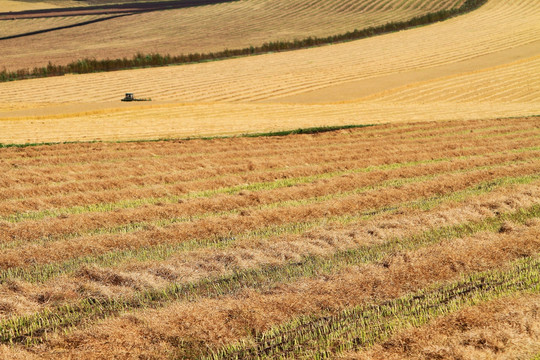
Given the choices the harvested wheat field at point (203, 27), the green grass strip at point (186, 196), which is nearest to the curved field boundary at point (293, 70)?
the harvested wheat field at point (203, 27)

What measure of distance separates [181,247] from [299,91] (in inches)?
1422

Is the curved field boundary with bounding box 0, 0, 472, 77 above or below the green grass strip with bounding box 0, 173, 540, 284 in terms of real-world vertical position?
above

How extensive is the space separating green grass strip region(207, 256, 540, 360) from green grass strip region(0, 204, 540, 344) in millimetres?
1415

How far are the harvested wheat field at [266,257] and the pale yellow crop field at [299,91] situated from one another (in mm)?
11264

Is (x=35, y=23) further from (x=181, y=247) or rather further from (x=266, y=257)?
(x=266, y=257)

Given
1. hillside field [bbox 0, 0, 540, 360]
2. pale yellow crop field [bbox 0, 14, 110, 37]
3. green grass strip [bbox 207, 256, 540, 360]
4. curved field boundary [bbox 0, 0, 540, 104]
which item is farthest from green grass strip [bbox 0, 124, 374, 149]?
pale yellow crop field [bbox 0, 14, 110, 37]

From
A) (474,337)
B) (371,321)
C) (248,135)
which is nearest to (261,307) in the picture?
(371,321)

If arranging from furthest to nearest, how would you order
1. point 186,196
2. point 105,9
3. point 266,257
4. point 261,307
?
point 105,9
point 186,196
point 266,257
point 261,307

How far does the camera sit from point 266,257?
9883mm

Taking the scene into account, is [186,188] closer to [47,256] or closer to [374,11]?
[47,256]

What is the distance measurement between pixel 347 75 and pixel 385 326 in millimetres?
46552

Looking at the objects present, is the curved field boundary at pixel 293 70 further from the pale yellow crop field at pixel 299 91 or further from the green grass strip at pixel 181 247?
the green grass strip at pixel 181 247

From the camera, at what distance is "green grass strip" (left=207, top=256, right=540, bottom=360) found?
6770 mm

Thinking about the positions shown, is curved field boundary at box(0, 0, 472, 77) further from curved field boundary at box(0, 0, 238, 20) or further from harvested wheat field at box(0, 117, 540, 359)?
harvested wheat field at box(0, 117, 540, 359)
